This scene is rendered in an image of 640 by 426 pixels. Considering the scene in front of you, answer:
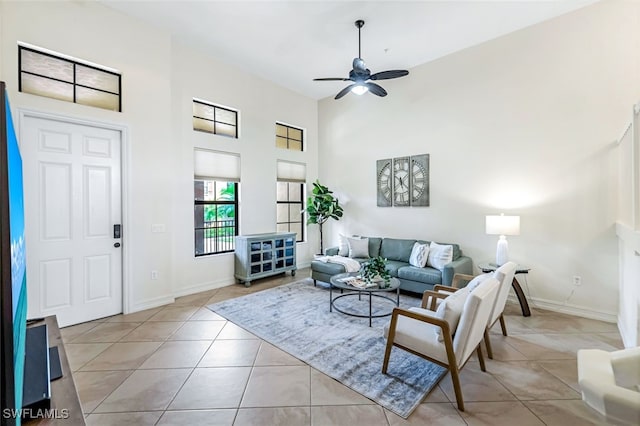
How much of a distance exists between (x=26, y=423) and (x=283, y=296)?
140 inches

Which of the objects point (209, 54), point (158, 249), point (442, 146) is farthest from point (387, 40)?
point (158, 249)

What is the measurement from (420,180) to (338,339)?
10.9 feet

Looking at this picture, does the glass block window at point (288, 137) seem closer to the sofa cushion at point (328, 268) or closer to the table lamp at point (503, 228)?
the sofa cushion at point (328, 268)

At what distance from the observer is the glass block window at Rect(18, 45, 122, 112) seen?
3100 mm

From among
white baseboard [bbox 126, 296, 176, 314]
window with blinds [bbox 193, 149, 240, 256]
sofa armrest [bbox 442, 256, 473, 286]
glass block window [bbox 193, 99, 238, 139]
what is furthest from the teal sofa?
glass block window [bbox 193, 99, 238, 139]

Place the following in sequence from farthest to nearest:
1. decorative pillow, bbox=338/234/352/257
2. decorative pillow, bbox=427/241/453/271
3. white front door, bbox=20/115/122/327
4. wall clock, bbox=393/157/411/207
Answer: decorative pillow, bbox=338/234/352/257 → wall clock, bbox=393/157/411/207 → decorative pillow, bbox=427/241/453/271 → white front door, bbox=20/115/122/327

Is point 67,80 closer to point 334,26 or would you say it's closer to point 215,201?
point 215,201

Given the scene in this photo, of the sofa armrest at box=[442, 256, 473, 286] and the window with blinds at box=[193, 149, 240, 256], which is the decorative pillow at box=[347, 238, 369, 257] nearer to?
the sofa armrest at box=[442, 256, 473, 286]

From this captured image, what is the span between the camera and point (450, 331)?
2.03 meters

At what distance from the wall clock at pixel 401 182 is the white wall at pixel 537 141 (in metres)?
Answer: 0.14

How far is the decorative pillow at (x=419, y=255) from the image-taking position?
4504 millimetres

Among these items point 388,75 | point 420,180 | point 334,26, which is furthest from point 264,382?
point 334,26

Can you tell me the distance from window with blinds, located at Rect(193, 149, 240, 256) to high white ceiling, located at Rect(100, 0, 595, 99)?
1784 millimetres

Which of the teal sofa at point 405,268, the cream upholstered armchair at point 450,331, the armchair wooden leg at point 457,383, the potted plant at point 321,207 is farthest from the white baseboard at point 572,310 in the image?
the potted plant at point 321,207
